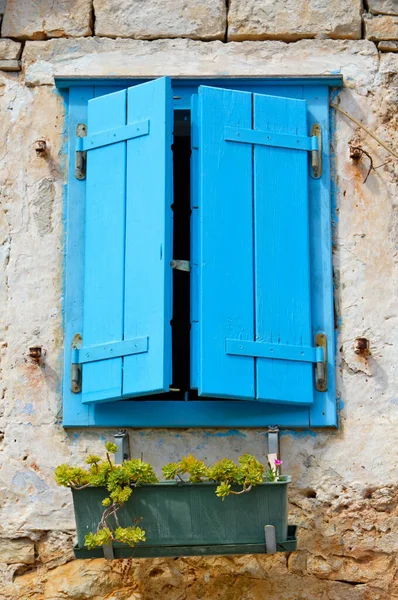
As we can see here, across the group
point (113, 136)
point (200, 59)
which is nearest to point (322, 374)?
point (113, 136)

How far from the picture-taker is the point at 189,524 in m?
4.51

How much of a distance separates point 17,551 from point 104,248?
1.27 m

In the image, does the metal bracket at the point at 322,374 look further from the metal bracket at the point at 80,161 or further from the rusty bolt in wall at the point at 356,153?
the metal bracket at the point at 80,161

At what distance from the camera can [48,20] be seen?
5.57m

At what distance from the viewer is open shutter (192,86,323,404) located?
16.0 feet

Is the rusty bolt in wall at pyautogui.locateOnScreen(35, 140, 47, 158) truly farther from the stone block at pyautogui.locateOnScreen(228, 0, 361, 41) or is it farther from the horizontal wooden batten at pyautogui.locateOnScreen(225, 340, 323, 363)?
the horizontal wooden batten at pyautogui.locateOnScreen(225, 340, 323, 363)

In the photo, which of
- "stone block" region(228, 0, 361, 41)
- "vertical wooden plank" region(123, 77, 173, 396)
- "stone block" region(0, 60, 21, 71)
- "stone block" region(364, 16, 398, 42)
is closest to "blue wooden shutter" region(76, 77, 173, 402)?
"vertical wooden plank" region(123, 77, 173, 396)

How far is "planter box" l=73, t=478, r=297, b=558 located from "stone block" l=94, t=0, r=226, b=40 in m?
2.11

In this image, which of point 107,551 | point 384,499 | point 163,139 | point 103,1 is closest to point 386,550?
point 384,499

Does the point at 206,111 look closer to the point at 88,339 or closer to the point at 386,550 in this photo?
the point at 88,339

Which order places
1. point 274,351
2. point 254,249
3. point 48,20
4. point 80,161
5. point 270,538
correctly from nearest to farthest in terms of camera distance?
1. point 270,538
2. point 274,351
3. point 254,249
4. point 80,161
5. point 48,20

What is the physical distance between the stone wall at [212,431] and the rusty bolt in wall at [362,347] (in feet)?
0.09

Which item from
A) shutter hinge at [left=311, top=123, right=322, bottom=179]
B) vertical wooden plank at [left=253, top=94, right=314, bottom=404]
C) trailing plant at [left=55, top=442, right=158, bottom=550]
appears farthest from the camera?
shutter hinge at [left=311, top=123, right=322, bottom=179]

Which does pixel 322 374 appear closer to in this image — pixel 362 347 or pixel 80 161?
pixel 362 347
